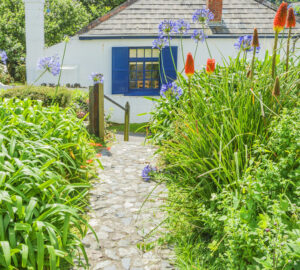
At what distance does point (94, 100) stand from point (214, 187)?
451 centimetres

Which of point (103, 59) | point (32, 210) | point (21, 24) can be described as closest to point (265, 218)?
point (32, 210)

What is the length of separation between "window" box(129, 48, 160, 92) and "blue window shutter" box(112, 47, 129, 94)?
40 cm

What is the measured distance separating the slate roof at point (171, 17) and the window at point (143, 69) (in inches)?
30.0

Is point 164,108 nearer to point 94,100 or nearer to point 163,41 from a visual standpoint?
point 163,41

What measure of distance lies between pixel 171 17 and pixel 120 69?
9.06 feet

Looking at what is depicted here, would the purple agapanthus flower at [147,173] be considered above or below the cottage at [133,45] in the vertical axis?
below

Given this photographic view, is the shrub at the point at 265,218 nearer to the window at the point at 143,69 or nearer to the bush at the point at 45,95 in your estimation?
the bush at the point at 45,95

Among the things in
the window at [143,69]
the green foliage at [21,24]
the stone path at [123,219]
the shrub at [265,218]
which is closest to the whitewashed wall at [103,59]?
the window at [143,69]

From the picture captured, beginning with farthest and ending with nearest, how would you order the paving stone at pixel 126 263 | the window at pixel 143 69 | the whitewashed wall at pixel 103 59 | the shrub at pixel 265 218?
the window at pixel 143 69
the whitewashed wall at pixel 103 59
the paving stone at pixel 126 263
the shrub at pixel 265 218

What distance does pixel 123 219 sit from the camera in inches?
137

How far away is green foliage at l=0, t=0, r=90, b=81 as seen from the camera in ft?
59.6

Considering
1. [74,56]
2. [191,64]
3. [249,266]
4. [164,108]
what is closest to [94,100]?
[164,108]

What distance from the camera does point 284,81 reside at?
316 cm

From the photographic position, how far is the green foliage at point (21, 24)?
715 inches
